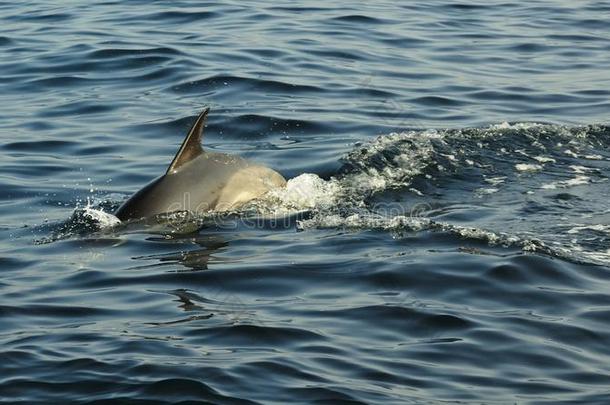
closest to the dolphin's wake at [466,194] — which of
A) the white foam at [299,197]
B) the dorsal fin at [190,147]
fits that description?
the white foam at [299,197]

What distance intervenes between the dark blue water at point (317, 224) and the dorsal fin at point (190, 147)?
0.60 meters

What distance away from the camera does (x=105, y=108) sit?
1576 centimetres

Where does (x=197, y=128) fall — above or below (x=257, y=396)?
above

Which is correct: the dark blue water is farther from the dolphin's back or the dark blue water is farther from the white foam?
the dolphin's back

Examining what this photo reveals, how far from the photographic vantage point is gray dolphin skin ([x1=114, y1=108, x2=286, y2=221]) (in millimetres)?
10430

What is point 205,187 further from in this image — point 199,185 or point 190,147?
point 190,147

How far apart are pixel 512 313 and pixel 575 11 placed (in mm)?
16541

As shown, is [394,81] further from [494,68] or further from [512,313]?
[512,313]

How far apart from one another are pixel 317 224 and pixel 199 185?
43.8 inches

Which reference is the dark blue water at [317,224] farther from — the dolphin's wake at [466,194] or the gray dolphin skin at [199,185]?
the gray dolphin skin at [199,185]

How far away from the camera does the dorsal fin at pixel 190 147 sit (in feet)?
34.4

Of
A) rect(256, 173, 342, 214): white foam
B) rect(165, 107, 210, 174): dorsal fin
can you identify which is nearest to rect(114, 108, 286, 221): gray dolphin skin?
rect(165, 107, 210, 174): dorsal fin

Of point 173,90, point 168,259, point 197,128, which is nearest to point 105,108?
point 173,90

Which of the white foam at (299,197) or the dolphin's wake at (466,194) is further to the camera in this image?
the white foam at (299,197)
